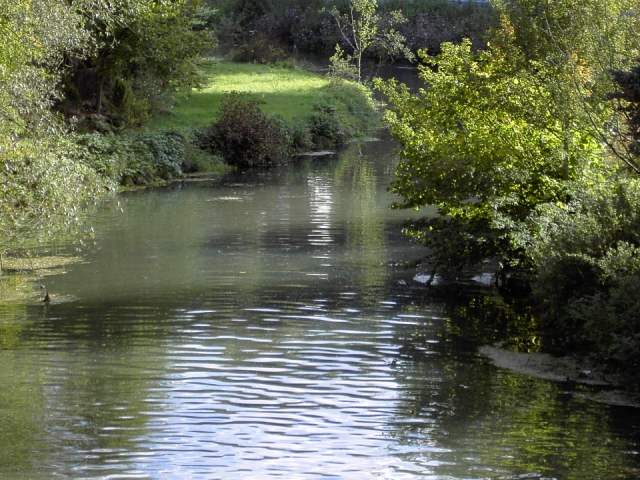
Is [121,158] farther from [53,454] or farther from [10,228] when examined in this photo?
[53,454]

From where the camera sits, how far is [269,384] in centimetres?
1511

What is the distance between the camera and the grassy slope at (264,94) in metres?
46.6

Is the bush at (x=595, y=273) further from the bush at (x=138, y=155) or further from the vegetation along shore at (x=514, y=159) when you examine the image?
the bush at (x=138, y=155)

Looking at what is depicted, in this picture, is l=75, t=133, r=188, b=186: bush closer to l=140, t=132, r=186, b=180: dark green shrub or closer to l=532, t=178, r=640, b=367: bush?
l=140, t=132, r=186, b=180: dark green shrub

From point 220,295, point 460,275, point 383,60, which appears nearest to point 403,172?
point 460,275

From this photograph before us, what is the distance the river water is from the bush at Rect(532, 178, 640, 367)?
3.43ft

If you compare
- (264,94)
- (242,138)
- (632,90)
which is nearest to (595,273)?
(632,90)

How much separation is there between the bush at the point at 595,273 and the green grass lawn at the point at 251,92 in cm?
2744

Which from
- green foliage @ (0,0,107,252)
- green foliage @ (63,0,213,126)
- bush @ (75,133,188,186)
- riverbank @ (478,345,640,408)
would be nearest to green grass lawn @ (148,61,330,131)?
green foliage @ (63,0,213,126)

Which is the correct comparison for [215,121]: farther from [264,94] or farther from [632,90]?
[632,90]

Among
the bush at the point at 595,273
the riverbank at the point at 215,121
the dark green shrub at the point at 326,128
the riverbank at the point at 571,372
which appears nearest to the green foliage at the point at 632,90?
the bush at the point at 595,273

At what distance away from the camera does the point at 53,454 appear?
12211 millimetres

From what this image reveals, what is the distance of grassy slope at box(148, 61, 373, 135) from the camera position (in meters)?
46.6

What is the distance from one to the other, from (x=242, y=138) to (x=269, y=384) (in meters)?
29.4
